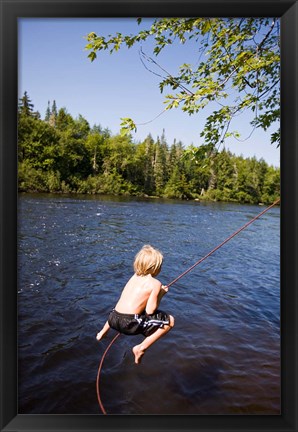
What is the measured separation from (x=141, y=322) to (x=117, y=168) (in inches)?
482

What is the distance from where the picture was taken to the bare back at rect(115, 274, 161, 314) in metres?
1.81

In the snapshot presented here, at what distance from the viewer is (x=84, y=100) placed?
10.2ft

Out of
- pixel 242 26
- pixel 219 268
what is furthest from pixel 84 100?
pixel 219 268

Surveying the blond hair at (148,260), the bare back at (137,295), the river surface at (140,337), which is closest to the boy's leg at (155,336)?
the bare back at (137,295)

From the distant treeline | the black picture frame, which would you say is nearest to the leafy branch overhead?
the black picture frame

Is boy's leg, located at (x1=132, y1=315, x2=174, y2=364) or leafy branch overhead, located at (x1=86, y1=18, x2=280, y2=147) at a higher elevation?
leafy branch overhead, located at (x1=86, y1=18, x2=280, y2=147)

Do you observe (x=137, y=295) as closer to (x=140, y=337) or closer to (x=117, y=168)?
(x=140, y=337)

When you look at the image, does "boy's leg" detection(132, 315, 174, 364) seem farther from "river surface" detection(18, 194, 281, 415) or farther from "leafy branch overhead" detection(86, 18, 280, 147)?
"leafy branch overhead" detection(86, 18, 280, 147)

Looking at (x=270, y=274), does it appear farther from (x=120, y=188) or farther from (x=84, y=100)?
(x=120, y=188)

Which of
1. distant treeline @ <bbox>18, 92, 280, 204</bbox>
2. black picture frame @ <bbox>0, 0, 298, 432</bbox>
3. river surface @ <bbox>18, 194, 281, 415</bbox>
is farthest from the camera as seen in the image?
distant treeline @ <bbox>18, 92, 280, 204</bbox>

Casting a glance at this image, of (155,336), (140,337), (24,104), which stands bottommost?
(140,337)
